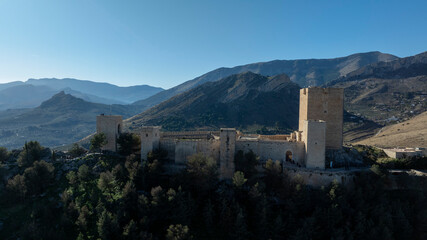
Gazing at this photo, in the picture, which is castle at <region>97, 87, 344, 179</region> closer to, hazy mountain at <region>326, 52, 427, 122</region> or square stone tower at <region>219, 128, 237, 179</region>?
square stone tower at <region>219, 128, 237, 179</region>

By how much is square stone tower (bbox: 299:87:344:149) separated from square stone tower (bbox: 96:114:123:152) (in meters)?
25.4

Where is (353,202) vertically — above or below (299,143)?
below

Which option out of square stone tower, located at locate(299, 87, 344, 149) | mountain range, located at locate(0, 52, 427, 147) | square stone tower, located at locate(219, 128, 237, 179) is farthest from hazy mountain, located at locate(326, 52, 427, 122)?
square stone tower, located at locate(219, 128, 237, 179)

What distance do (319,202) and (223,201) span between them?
983 centimetres

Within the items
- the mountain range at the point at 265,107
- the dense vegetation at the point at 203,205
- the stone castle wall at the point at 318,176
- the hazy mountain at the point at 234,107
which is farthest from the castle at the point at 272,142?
the hazy mountain at the point at 234,107

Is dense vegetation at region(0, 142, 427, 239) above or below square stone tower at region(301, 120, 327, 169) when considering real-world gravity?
below

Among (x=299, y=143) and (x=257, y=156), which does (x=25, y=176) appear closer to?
(x=257, y=156)

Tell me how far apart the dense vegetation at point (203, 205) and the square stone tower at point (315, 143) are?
2.78 metres

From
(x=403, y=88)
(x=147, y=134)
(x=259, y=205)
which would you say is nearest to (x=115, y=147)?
(x=147, y=134)

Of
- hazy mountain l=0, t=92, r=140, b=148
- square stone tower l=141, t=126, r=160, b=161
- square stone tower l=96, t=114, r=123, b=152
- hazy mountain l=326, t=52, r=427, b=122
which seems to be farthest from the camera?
hazy mountain l=0, t=92, r=140, b=148

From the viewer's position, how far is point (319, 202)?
2586cm

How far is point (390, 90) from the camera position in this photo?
118 metres

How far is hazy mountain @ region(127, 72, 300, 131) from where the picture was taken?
10656 centimetres

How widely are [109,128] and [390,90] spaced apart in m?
128
